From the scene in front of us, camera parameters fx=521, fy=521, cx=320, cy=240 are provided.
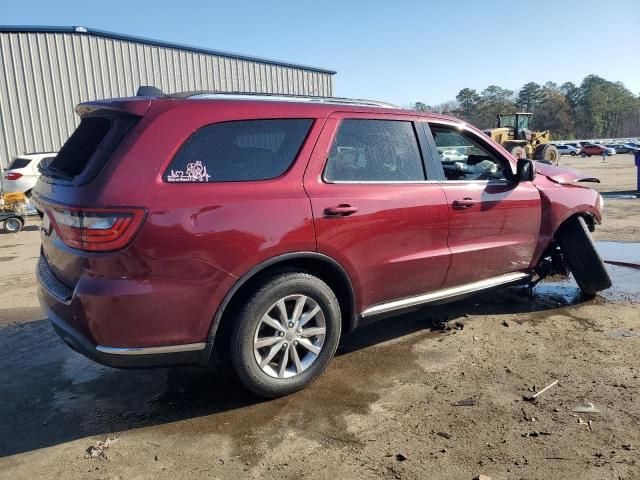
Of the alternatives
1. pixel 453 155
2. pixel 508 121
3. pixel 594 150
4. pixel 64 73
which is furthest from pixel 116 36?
pixel 594 150

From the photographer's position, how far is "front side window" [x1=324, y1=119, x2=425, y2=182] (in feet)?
11.8

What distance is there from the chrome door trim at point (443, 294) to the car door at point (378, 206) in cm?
5

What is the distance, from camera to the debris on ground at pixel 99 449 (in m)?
2.86

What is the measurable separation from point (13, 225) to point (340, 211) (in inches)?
422

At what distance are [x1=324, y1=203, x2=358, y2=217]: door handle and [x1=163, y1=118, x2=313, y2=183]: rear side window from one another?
1.27 feet

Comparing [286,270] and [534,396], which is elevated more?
[286,270]

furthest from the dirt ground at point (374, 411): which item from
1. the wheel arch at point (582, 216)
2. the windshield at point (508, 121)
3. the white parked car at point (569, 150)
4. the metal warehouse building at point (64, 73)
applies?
the white parked car at point (569, 150)

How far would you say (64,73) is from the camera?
651 inches

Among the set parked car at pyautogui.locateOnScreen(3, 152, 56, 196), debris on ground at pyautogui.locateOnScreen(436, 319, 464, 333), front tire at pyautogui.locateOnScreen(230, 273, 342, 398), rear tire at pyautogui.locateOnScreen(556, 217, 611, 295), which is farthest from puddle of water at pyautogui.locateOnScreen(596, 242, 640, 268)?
parked car at pyautogui.locateOnScreen(3, 152, 56, 196)

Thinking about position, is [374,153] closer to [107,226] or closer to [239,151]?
[239,151]

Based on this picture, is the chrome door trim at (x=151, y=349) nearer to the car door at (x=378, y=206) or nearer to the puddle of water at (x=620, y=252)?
the car door at (x=378, y=206)

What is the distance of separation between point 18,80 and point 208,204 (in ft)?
53.4

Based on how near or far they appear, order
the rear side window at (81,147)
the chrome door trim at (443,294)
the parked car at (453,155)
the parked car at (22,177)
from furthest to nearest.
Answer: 1. the parked car at (22,177)
2. the parked car at (453,155)
3. the chrome door trim at (443,294)
4. the rear side window at (81,147)

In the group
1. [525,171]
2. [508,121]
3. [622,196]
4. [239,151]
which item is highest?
[508,121]
